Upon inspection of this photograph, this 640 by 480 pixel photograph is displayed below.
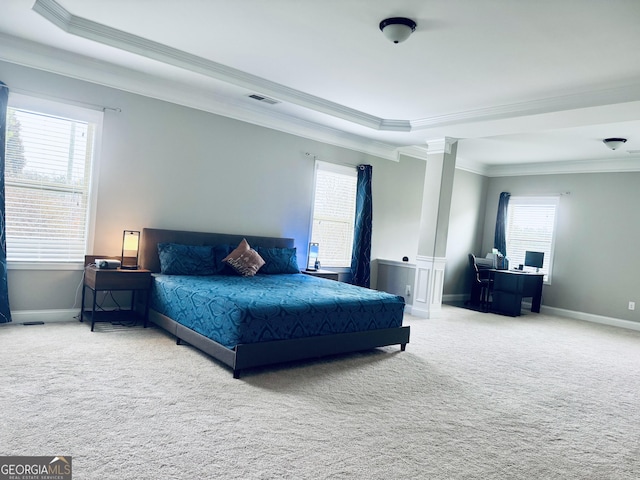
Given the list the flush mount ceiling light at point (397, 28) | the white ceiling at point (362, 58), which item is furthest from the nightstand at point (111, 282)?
the flush mount ceiling light at point (397, 28)

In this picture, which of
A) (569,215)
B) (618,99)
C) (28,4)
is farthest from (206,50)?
(569,215)

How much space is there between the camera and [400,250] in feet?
25.3

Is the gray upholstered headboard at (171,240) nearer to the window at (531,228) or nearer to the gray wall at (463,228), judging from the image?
the gray wall at (463,228)

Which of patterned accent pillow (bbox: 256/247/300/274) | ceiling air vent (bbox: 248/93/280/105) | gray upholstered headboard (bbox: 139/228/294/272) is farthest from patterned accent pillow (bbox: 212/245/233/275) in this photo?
ceiling air vent (bbox: 248/93/280/105)

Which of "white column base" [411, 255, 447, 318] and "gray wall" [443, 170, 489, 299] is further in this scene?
"gray wall" [443, 170, 489, 299]

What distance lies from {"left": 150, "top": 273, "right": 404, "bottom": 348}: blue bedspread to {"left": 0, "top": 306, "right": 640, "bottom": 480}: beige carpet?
1.03 ft

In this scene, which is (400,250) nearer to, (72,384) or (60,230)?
(60,230)

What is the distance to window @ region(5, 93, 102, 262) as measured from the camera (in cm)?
421

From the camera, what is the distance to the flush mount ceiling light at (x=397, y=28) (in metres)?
3.30

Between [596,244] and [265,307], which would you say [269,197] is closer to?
[265,307]

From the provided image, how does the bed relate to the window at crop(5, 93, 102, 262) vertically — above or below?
below

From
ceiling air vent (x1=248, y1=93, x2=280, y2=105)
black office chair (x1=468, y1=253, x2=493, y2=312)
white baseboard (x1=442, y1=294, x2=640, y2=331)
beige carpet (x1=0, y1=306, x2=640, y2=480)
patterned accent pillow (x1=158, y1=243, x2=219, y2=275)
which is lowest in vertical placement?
beige carpet (x1=0, y1=306, x2=640, y2=480)

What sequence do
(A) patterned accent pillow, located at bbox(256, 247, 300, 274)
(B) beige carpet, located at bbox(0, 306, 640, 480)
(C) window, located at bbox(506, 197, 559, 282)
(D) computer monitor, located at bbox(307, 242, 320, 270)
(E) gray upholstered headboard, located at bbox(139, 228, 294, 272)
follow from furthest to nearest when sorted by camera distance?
(C) window, located at bbox(506, 197, 559, 282) → (D) computer monitor, located at bbox(307, 242, 320, 270) → (A) patterned accent pillow, located at bbox(256, 247, 300, 274) → (E) gray upholstered headboard, located at bbox(139, 228, 294, 272) → (B) beige carpet, located at bbox(0, 306, 640, 480)

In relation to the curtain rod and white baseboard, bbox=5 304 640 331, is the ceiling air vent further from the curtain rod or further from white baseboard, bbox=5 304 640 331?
white baseboard, bbox=5 304 640 331
